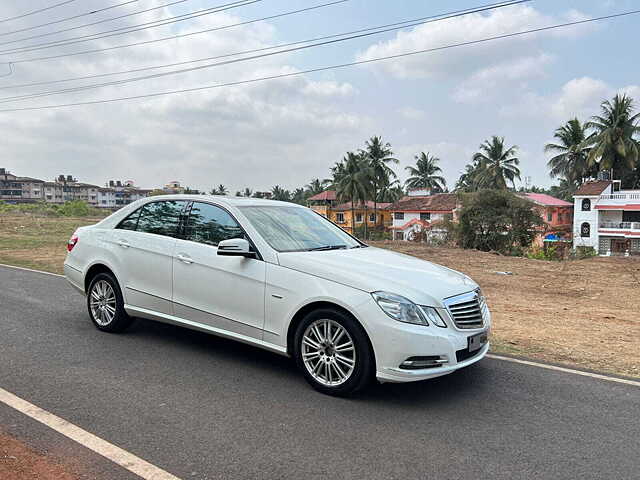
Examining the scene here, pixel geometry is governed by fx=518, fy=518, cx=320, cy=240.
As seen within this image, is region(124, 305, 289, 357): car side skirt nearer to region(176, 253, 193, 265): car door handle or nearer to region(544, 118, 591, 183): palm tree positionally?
region(176, 253, 193, 265): car door handle

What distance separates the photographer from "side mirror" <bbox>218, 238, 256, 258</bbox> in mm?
4715

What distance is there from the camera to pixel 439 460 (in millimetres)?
3305

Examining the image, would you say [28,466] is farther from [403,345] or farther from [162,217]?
[162,217]

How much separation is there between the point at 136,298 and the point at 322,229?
221 centimetres

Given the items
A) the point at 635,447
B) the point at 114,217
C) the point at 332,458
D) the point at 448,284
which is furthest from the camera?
the point at 114,217

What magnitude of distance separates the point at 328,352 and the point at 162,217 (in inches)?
105

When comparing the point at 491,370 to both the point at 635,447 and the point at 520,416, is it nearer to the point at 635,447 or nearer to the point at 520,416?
the point at 520,416

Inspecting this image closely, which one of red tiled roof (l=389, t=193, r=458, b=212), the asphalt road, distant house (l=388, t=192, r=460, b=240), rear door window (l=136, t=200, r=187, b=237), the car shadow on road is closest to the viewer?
the asphalt road

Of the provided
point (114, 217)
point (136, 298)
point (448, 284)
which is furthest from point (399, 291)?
point (114, 217)

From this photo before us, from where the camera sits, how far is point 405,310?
13.4ft

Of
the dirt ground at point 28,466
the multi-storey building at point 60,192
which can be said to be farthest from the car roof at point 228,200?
the multi-storey building at point 60,192

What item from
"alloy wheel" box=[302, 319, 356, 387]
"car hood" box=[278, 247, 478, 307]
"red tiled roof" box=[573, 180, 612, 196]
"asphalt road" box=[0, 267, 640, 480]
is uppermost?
"red tiled roof" box=[573, 180, 612, 196]

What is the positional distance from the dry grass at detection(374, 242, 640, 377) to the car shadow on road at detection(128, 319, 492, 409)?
4.59 feet

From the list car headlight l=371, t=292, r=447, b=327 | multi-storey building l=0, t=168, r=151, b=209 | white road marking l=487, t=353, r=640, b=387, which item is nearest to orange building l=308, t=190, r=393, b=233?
multi-storey building l=0, t=168, r=151, b=209
